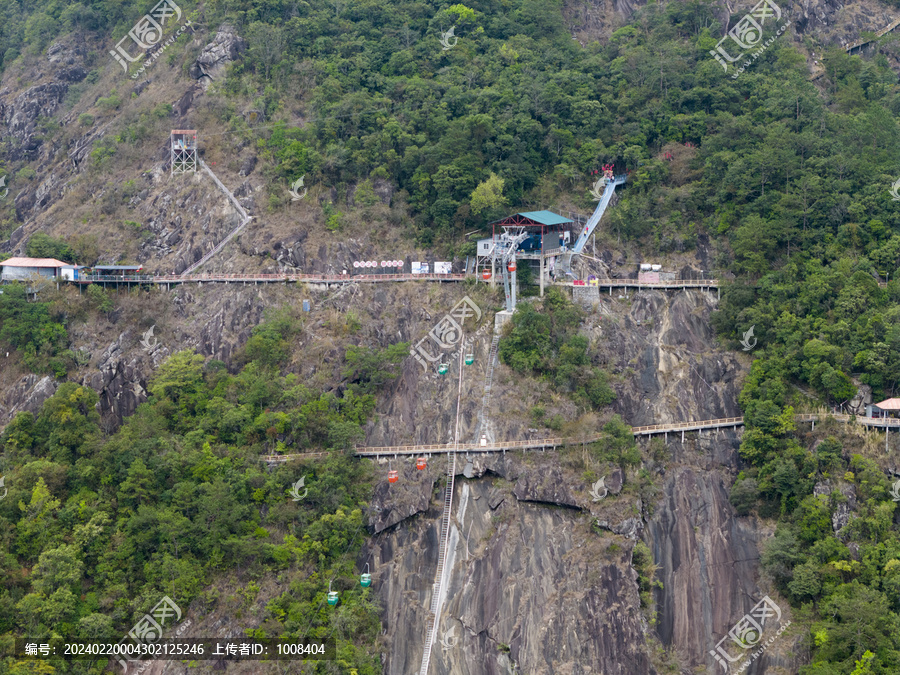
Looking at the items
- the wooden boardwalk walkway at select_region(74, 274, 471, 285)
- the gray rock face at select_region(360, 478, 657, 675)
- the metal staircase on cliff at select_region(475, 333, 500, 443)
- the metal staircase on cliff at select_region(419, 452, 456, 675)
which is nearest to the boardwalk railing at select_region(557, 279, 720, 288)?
the metal staircase on cliff at select_region(475, 333, 500, 443)

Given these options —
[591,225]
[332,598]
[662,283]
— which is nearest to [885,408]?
[662,283]

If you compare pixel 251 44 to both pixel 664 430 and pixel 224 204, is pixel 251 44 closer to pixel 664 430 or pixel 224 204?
pixel 224 204

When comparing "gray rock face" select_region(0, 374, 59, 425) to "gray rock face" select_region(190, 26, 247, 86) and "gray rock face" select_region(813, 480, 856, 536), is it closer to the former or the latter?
"gray rock face" select_region(190, 26, 247, 86)

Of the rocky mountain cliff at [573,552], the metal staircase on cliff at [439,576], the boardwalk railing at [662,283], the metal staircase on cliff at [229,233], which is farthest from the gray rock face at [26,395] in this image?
the boardwalk railing at [662,283]

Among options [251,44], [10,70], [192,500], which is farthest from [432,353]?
[10,70]

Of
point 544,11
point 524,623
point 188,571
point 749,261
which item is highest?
point 544,11

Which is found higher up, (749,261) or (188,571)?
(749,261)

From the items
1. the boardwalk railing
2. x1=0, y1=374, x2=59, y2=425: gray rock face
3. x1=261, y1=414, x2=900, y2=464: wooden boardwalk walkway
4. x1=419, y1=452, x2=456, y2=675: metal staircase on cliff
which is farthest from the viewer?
the boardwalk railing
